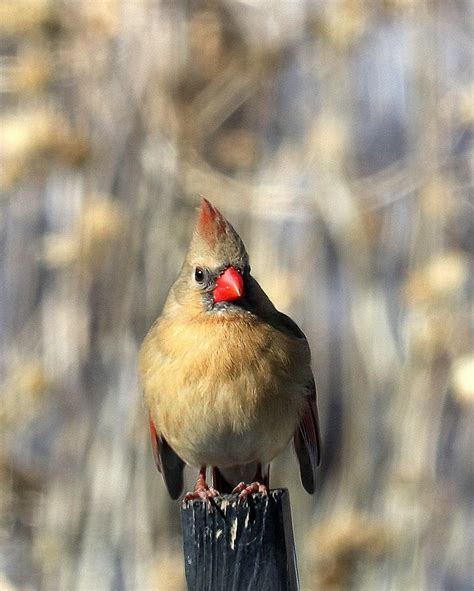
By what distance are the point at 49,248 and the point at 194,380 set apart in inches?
49.7

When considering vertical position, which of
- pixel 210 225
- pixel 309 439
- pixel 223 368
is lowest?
pixel 309 439

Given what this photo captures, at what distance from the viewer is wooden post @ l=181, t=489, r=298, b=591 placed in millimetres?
1946

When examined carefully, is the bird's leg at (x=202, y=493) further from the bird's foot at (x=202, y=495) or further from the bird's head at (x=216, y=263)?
the bird's head at (x=216, y=263)

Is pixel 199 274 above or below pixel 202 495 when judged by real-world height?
above

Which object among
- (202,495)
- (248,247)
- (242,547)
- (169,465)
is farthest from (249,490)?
(248,247)

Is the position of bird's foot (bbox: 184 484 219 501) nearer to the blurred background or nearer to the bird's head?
the bird's head

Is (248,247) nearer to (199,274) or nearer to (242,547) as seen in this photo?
(199,274)

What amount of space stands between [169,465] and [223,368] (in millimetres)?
593

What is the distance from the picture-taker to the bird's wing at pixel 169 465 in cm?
302

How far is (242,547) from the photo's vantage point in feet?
6.44

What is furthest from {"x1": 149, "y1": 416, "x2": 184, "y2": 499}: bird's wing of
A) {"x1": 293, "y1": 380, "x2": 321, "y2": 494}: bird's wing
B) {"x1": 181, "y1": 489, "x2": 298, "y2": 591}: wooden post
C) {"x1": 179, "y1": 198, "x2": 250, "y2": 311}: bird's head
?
{"x1": 181, "y1": 489, "x2": 298, "y2": 591}: wooden post

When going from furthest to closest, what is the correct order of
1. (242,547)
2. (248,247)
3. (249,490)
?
1. (248,247)
2. (249,490)
3. (242,547)

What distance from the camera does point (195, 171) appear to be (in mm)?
3898

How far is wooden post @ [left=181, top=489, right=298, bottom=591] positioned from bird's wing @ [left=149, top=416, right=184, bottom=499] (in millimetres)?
965
